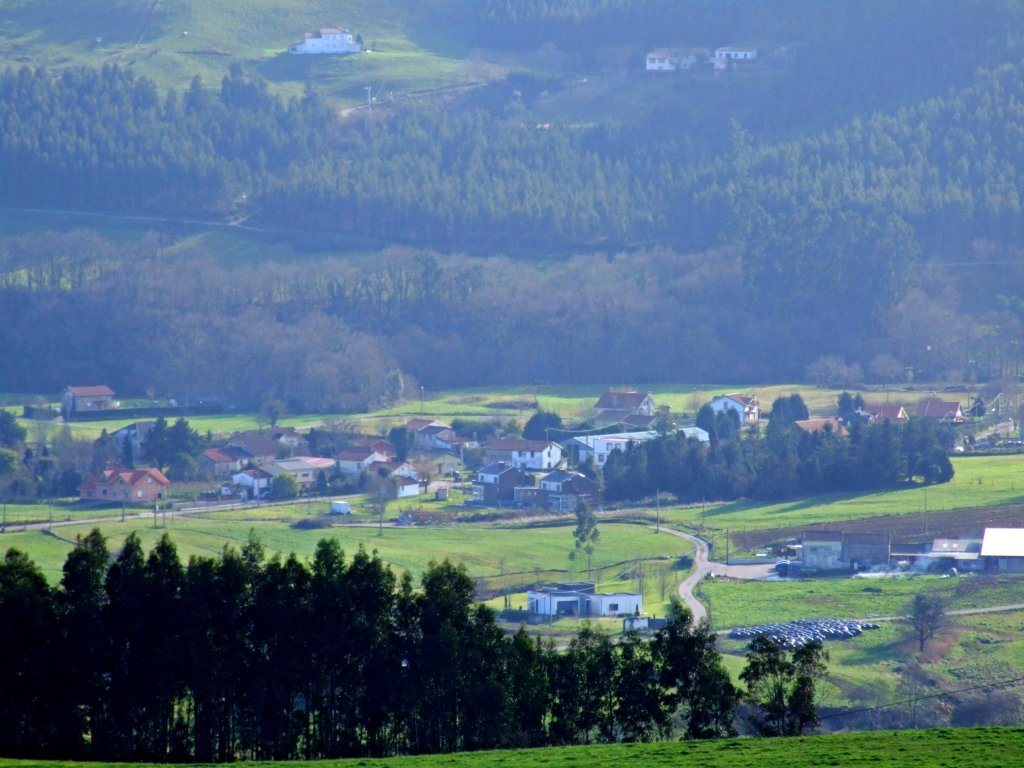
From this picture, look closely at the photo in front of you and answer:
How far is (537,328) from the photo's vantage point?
67.8 m

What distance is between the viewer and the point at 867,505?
4394 centimetres

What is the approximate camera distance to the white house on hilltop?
4195 inches

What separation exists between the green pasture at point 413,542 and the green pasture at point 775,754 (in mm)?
17420

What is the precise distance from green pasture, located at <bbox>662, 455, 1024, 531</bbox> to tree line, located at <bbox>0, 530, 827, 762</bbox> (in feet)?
66.6

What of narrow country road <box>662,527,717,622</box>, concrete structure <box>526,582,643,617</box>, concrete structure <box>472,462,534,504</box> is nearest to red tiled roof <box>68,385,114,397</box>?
concrete structure <box>472,462,534,504</box>

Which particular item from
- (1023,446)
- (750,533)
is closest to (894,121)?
→ (1023,446)

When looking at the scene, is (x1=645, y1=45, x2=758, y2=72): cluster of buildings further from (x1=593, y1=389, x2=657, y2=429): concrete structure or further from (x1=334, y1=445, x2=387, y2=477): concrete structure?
(x1=334, y1=445, x2=387, y2=477): concrete structure

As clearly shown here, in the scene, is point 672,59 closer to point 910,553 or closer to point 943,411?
point 943,411

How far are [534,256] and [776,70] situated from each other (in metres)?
27.8

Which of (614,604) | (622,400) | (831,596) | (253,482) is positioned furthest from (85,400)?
(831,596)

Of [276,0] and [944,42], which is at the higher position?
[276,0]

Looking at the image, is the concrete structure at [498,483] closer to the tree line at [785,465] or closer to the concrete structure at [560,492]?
the concrete structure at [560,492]

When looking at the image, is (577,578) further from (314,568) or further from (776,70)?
(776,70)

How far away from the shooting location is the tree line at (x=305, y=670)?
71.3 feet
